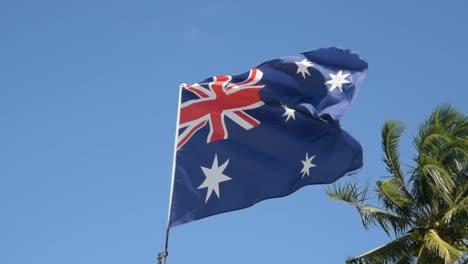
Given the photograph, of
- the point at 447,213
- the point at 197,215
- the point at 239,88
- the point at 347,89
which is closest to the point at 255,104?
the point at 239,88

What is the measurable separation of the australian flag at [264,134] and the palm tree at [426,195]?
12.4 ft

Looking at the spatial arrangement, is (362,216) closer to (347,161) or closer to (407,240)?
(407,240)

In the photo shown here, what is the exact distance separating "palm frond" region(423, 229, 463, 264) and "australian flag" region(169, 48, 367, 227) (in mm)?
3323

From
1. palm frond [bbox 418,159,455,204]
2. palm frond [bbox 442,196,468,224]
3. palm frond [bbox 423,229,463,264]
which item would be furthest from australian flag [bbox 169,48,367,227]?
palm frond [bbox 442,196,468,224]

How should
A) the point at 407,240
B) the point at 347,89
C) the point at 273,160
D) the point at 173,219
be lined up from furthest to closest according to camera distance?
the point at 407,240, the point at 347,89, the point at 273,160, the point at 173,219

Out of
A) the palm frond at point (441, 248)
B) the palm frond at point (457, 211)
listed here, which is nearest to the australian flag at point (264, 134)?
the palm frond at point (441, 248)

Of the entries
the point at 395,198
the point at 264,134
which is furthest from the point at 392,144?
the point at 264,134

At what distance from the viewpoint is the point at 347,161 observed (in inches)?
904

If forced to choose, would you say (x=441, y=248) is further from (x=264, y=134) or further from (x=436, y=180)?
(x=264, y=134)

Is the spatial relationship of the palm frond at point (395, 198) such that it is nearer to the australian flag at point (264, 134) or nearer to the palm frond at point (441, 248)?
the palm frond at point (441, 248)

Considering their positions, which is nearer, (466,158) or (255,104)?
(255,104)

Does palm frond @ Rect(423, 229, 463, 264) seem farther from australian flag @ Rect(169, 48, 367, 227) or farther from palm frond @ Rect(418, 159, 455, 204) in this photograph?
australian flag @ Rect(169, 48, 367, 227)

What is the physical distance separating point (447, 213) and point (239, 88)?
256 inches

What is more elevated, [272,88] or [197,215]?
[272,88]
